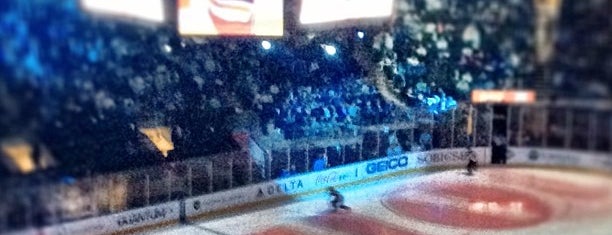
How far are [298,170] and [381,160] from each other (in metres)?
0.29

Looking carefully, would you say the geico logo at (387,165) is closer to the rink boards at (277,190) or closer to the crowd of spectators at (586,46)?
the rink boards at (277,190)

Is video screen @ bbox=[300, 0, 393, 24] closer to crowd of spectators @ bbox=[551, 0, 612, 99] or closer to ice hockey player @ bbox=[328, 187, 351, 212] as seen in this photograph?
ice hockey player @ bbox=[328, 187, 351, 212]

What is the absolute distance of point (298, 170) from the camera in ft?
7.16

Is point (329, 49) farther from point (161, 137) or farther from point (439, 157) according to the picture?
point (161, 137)

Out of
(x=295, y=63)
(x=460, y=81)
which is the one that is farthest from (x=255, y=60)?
(x=460, y=81)

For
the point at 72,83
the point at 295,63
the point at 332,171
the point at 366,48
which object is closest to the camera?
the point at 72,83

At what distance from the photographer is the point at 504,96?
1149 millimetres

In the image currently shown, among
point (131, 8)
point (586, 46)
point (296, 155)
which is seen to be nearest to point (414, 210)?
point (296, 155)

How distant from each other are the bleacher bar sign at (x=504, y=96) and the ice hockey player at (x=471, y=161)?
1.57 ft

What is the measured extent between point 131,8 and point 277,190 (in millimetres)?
992

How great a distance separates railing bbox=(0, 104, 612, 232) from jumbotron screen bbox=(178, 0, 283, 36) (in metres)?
0.37

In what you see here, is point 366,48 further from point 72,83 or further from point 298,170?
point 72,83

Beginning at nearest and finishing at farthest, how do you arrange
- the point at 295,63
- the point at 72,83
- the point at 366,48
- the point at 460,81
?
the point at 72,83 < the point at 460,81 < the point at 366,48 < the point at 295,63

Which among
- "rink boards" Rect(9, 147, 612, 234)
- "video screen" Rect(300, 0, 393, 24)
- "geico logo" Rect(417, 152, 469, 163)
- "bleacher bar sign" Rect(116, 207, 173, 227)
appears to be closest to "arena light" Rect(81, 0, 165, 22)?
"video screen" Rect(300, 0, 393, 24)
